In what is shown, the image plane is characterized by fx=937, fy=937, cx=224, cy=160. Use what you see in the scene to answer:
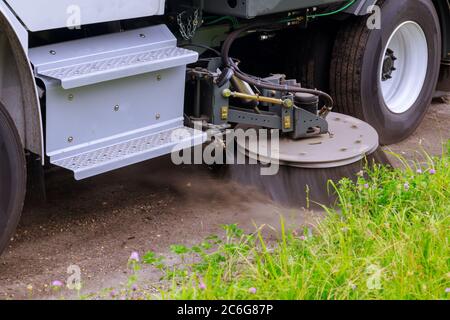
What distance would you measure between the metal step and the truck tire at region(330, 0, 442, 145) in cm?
138

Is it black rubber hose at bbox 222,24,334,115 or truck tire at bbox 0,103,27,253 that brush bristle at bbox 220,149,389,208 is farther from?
truck tire at bbox 0,103,27,253

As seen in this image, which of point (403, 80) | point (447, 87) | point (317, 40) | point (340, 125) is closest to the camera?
point (340, 125)

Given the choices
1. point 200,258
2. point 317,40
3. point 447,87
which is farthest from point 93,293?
point 447,87

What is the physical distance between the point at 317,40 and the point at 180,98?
1.44 m

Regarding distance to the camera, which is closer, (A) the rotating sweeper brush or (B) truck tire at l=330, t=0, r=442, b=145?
(A) the rotating sweeper brush

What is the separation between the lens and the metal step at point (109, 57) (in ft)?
12.8

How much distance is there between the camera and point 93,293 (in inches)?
146

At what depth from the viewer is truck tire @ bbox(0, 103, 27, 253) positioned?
372 cm

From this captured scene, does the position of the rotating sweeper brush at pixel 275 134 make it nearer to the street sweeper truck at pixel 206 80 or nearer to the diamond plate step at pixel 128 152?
the street sweeper truck at pixel 206 80

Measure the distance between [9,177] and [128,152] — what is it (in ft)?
1.97

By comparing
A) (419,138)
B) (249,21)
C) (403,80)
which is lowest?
(419,138)

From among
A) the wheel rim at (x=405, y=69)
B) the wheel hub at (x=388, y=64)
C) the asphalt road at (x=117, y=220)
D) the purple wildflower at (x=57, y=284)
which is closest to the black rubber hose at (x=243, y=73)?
the asphalt road at (x=117, y=220)

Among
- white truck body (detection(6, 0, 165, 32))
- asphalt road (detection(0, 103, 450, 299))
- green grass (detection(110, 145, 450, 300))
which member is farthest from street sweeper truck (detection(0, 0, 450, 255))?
green grass (detection(110, 145, 450, 300))
